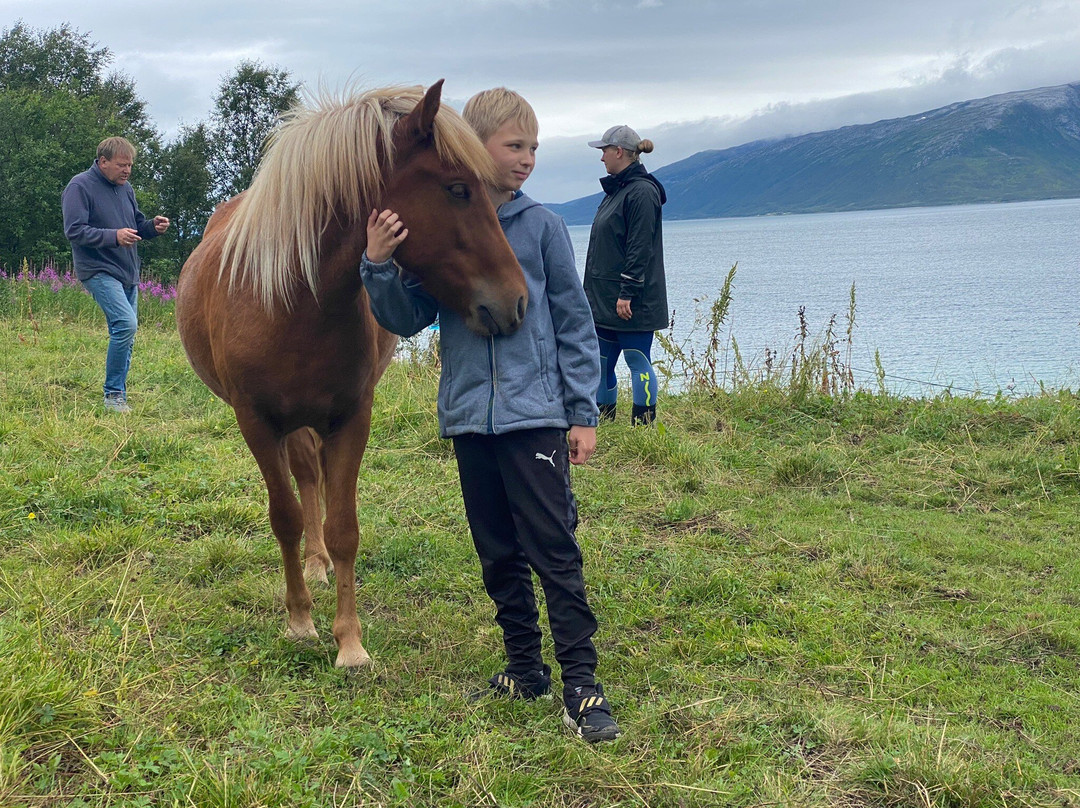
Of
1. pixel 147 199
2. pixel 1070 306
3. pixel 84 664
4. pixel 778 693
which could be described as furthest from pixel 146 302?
pixel 147 199

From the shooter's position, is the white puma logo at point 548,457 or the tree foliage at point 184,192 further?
the tree foliage at point 184,192

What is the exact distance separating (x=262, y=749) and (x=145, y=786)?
33cm

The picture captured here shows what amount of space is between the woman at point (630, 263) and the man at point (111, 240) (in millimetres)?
3711

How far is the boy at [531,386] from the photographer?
2.78 metres

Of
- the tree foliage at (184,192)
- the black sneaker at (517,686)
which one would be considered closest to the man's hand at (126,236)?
the black sneaker at (517,686)

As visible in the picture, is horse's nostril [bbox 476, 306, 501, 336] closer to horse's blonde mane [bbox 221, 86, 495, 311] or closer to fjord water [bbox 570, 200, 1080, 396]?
horse's blonde mane [bbox 221, 86, 495, 311]

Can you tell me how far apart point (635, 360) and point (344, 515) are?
3822 millimetres

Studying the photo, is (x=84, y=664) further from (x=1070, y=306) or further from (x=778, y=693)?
(x=1070, y=306)

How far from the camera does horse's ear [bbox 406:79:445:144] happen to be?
8.44 ft

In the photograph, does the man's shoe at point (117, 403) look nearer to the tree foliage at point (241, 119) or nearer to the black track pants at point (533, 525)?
the black track pants at point (533, 525)

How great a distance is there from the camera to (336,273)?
2971 mm

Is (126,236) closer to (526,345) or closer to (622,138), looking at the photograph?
(622,138)

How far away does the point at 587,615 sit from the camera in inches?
114

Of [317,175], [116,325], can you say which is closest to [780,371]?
[317,175]
